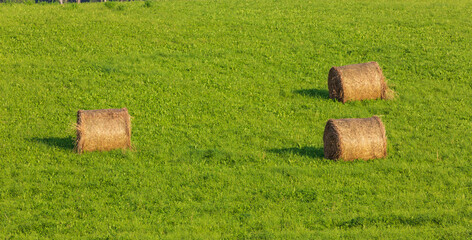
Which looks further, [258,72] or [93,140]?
[258,72]

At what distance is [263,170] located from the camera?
56.9ft

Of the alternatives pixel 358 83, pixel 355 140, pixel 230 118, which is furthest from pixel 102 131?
pixel 358 83

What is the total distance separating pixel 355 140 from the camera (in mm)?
17750

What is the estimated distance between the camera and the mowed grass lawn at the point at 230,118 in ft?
47.9

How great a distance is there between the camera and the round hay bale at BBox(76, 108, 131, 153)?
1814 centimetres

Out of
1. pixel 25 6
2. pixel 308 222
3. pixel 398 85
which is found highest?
pixel 25 6

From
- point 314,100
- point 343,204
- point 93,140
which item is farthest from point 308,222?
point 314,100

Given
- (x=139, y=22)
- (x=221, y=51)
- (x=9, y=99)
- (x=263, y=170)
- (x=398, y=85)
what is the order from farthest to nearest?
(x=139, y=22), (x=221, y=51), (x=398, y=85), (x=9, y=99), (x=263, y=170)

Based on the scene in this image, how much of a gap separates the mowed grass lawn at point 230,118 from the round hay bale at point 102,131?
39 centimetres

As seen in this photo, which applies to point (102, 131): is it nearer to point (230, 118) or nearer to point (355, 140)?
point (230, 118)

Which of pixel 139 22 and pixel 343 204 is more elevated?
pixel 139 22

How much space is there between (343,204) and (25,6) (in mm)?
27100

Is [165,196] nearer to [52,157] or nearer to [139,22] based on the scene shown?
[52,157]

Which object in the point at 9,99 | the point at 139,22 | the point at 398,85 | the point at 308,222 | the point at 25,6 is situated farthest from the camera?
the point at 25,6
